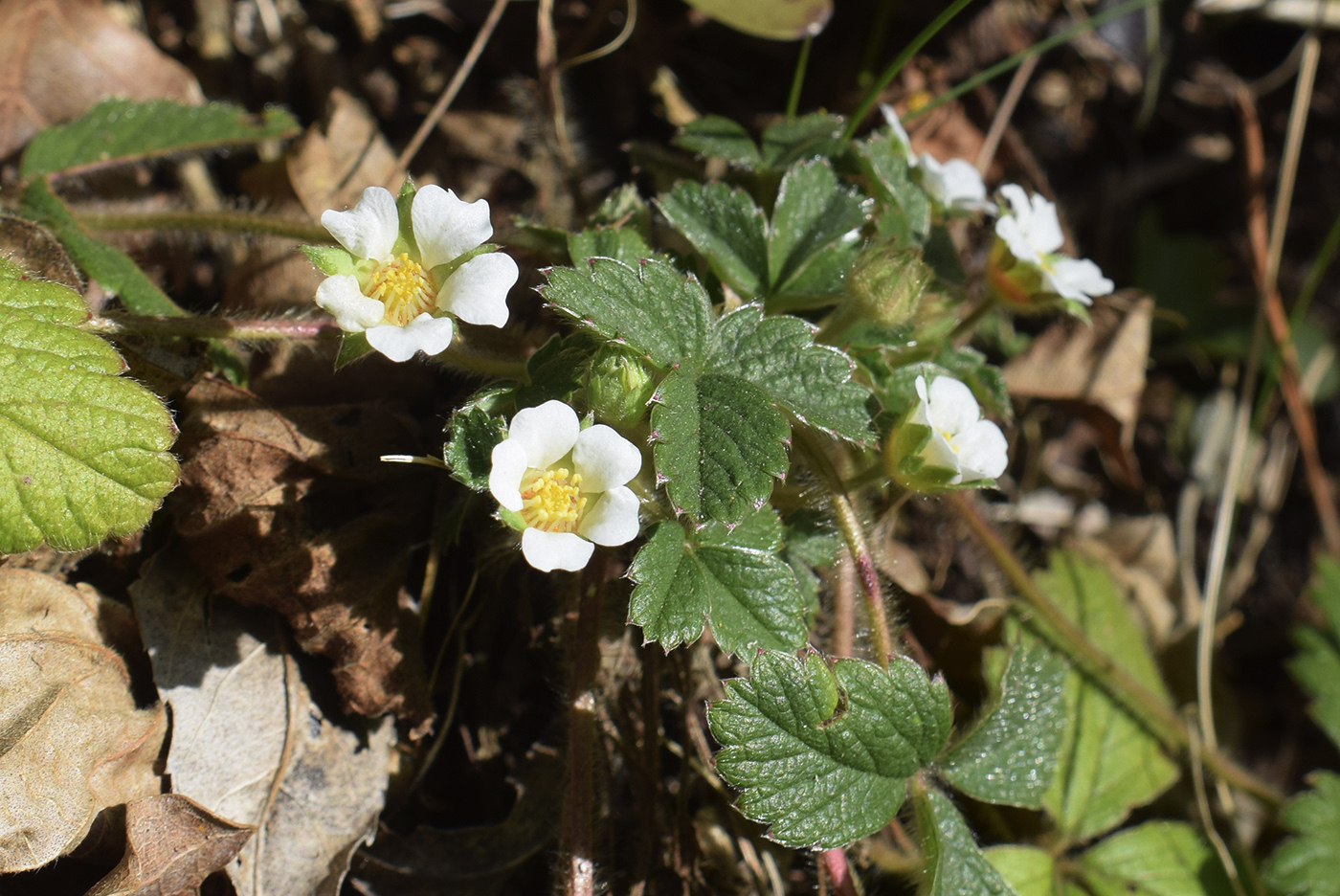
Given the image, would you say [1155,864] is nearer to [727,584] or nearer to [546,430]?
[727,584]

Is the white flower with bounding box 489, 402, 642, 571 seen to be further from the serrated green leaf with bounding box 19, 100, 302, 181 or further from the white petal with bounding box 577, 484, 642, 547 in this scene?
the serrated green leaf with bounding box 19, 100, 302, 181

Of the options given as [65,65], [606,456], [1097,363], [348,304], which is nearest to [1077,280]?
[1097,363]

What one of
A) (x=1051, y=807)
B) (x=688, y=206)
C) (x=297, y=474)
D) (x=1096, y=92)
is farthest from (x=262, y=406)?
(x=1096, y=92)

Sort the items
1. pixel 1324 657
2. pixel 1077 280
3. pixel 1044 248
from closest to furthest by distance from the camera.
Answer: pixel 1077 280, pixel 1044 248, pixel 1324 657

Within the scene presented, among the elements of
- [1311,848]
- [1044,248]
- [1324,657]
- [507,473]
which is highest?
[1044,248]

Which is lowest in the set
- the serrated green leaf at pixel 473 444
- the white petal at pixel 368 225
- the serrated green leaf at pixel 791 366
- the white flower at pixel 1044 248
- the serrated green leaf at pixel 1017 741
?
the serrated green leaf at pixel 1017 741

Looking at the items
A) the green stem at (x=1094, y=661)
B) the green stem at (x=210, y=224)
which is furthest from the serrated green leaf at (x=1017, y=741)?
the green stem at (x=210, y=224)

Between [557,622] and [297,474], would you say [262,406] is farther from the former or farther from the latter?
[557,622]

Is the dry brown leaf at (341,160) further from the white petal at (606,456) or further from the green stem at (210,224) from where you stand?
the white petal at (606,456)
